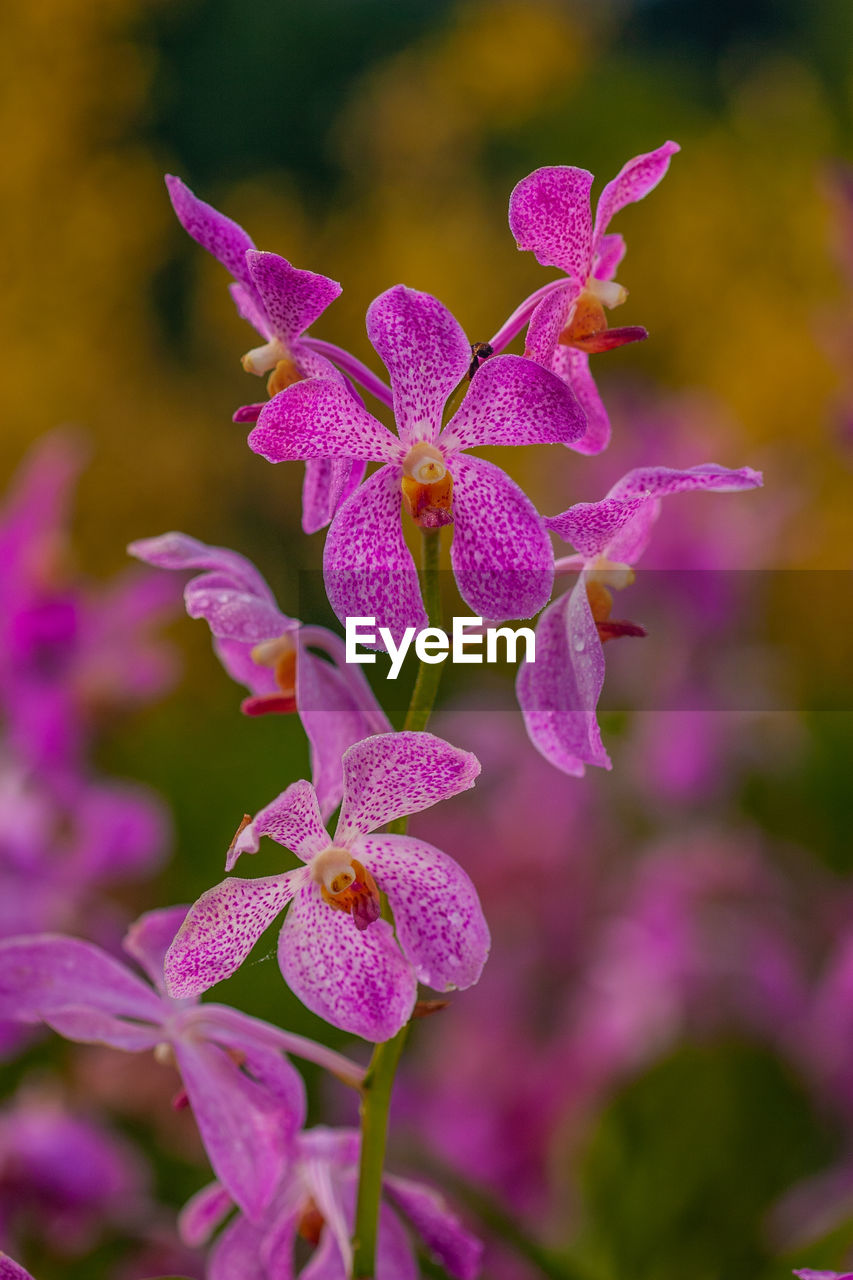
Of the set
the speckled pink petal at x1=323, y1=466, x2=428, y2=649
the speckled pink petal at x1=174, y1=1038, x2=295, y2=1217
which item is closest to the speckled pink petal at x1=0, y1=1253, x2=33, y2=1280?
the speckled pink petal at x1=174, y1=1038, x2=295, y2=1217

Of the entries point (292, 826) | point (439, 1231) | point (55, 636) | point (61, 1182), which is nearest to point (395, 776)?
point (292, 826)

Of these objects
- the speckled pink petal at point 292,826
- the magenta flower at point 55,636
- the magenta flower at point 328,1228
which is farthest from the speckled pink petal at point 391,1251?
the magenta flower at point 55,636

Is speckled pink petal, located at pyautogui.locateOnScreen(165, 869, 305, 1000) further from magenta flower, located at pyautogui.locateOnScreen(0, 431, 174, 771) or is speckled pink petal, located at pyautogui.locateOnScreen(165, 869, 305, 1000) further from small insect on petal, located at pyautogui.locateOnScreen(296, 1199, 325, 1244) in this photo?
magenta flower, located at pyautogui.locateOnScreen(0, 431, 174, 771)

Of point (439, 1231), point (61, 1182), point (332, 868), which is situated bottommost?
point (61, 1182)

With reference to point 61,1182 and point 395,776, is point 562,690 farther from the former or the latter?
point 61,1182

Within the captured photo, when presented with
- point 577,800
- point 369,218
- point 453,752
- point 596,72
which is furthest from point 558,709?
point 596,72

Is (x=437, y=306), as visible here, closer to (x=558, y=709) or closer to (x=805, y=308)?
(x=558, y=709)
